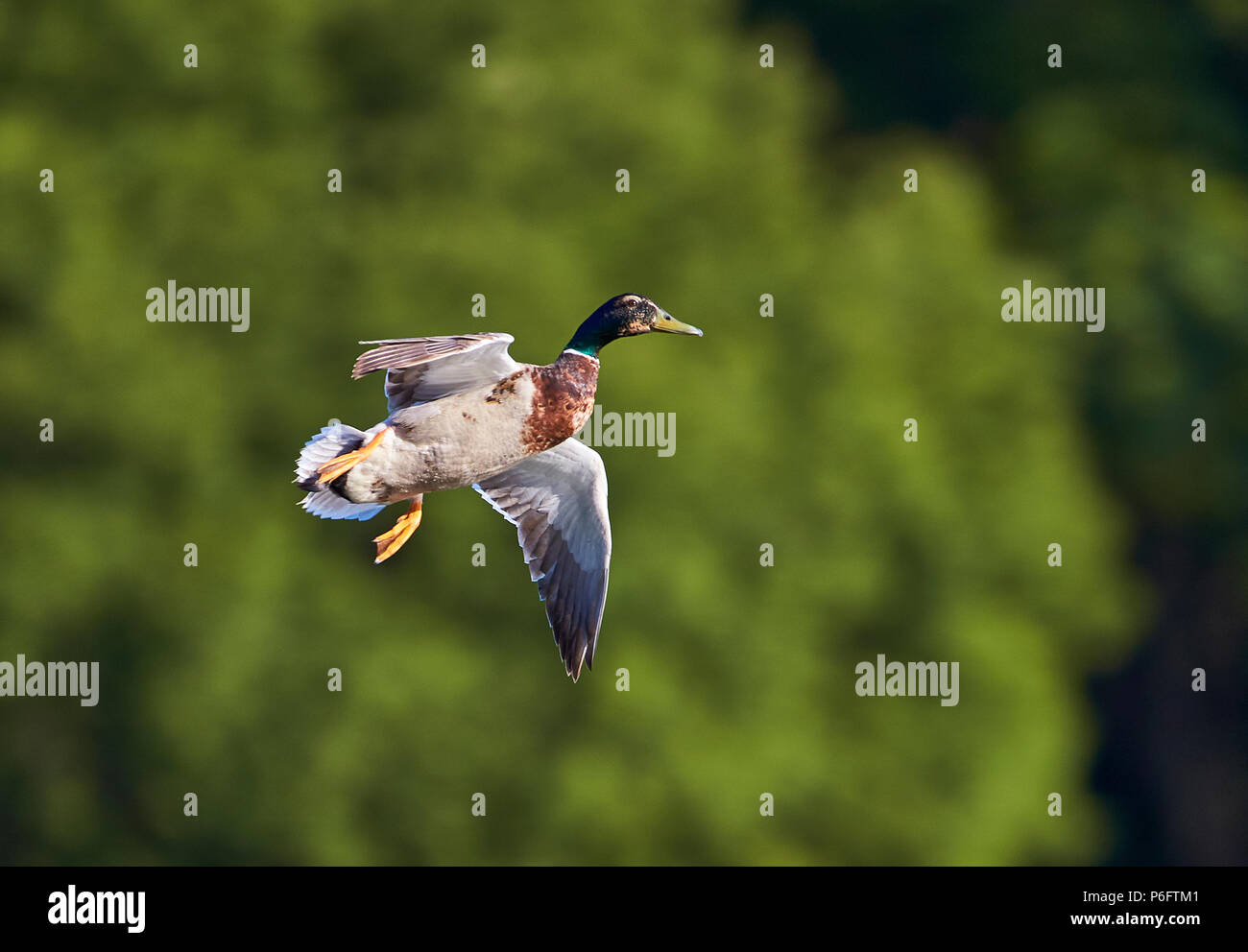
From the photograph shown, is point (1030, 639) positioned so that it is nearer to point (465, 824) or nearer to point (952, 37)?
point (465, 824)

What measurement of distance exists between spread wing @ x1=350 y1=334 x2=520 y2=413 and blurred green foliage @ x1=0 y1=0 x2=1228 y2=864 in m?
6.61

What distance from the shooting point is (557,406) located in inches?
302

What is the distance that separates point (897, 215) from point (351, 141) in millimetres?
4953

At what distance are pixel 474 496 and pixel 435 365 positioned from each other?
7.56m

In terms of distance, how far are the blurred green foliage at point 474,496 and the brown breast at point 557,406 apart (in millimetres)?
7068

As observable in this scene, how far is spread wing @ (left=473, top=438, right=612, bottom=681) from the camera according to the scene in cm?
916
